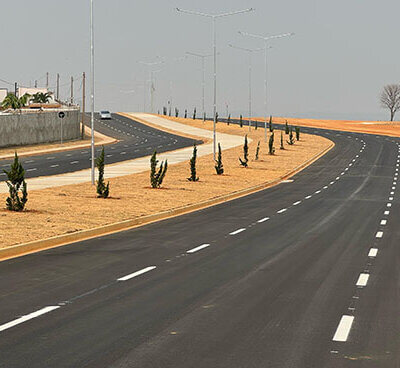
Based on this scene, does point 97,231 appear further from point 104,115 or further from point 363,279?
point 104,115

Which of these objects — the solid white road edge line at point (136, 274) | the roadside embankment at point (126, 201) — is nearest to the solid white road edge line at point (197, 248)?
the solid white road edge line at point (136, 274)

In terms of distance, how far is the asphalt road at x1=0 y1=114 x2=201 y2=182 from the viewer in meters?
51.0

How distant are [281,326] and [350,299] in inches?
90.9

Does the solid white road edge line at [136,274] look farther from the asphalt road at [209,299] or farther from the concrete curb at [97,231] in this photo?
the concrete curb at [97,231]

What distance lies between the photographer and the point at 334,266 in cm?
1534

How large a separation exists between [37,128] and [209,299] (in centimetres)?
6570

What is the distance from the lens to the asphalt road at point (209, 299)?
8336 millimetres

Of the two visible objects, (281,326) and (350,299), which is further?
(350,299)

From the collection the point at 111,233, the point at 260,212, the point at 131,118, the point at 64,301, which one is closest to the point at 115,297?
the point at 64,301

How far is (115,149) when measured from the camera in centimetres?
7344

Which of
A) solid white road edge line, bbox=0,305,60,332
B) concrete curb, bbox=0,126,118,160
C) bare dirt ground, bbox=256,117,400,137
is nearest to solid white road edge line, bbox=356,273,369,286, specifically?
solid white road edge line, bbox=0,305,60,332

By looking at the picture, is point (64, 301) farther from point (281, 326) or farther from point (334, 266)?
point (334, 266)

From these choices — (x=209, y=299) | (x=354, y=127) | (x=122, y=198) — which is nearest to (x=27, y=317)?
(x=209, y=299)

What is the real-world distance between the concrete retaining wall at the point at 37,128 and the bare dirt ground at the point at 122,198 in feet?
57.1
